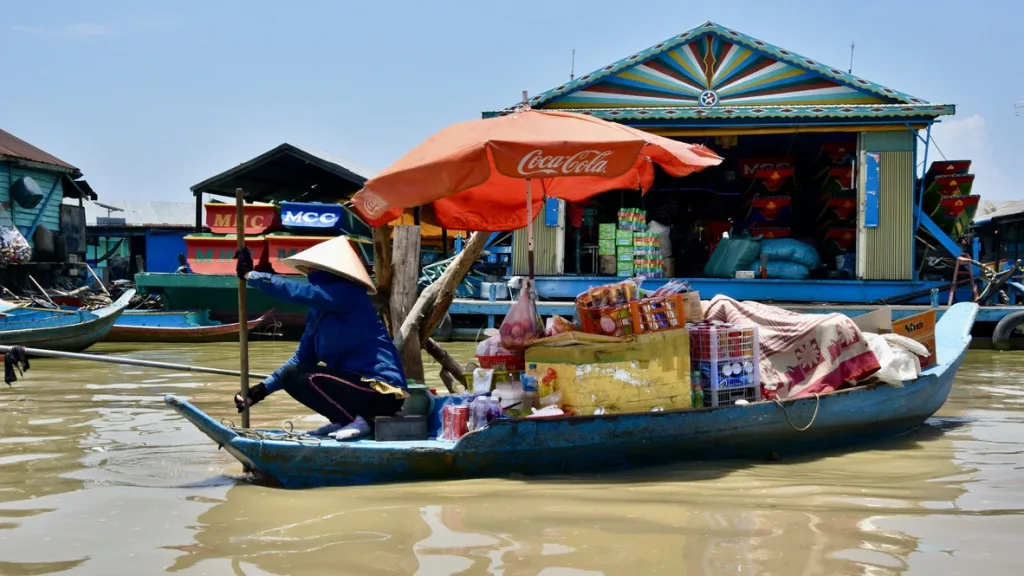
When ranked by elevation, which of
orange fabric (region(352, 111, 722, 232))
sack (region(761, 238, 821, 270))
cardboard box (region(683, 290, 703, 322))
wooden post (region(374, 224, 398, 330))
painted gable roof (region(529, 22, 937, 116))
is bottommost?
cardboard box (region(683, 290, 703, 322))

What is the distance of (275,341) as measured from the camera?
1669 cm

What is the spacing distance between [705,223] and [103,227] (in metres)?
21.8

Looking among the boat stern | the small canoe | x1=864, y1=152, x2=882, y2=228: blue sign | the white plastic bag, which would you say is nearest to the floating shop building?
x1=864, y1=152, x2=882, y2=228: blue sign

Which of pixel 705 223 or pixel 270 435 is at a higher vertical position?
pixel 705 223

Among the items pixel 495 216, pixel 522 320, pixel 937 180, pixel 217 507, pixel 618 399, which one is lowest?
pixel 217 507

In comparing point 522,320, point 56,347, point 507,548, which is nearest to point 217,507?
point 507,548

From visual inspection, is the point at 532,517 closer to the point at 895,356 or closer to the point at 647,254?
the point at 895,356

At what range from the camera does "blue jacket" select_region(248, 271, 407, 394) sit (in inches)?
220

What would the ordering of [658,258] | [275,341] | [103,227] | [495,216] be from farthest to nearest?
[103,227] < [275,341] < [658,258] < [495,216]

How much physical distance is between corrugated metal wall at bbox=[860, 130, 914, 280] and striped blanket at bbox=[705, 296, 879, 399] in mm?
8607

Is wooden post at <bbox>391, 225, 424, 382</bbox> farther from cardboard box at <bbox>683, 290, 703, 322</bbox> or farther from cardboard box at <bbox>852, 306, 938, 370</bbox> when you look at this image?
cardboard box at <bbox>852, 306, 938, 370</bbox>

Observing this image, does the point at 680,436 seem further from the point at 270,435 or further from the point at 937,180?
the point at 937,180

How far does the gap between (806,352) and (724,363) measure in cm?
89

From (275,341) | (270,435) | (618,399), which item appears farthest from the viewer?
(275,341)
